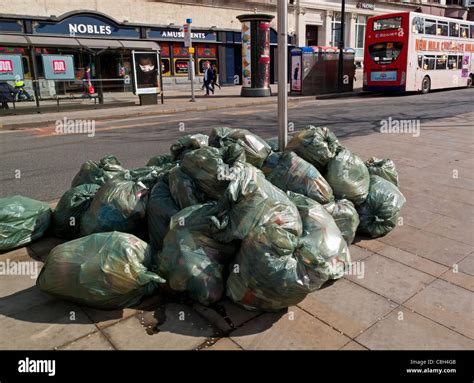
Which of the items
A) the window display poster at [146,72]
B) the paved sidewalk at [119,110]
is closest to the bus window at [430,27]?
the paved sidewalk at [119,110]

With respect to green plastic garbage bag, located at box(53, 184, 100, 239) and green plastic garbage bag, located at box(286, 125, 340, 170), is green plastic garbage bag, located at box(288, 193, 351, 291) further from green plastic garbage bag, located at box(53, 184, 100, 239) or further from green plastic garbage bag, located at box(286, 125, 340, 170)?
green plastic garbage bag, located at box(53, 184, 100, 239)

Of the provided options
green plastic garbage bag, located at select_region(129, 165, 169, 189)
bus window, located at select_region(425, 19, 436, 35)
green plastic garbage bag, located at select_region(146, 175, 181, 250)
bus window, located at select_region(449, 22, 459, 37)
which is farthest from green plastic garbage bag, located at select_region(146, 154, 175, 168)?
bus window, located at select_region(449, 22, 459, 37)

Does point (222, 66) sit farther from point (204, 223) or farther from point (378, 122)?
point (204, 223)

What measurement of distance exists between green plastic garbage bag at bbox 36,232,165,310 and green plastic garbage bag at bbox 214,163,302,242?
0.59 m

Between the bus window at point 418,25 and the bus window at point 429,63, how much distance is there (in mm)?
1582

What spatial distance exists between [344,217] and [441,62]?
21634mm

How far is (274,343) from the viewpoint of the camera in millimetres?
2525

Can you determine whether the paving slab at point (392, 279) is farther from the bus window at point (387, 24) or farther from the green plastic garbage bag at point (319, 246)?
the bus window at point (387, 24)

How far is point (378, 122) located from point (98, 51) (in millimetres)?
11356

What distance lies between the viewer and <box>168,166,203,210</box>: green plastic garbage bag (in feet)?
11.1

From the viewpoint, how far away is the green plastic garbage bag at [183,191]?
3.40 metres

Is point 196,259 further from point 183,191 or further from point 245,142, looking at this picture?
point 245,142
